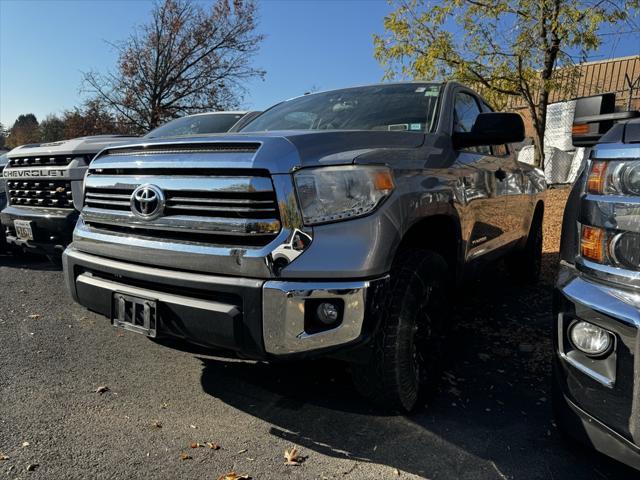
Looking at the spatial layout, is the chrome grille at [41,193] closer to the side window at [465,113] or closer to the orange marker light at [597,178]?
the side window at [465,113]

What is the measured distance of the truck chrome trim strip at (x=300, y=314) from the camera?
2102mm

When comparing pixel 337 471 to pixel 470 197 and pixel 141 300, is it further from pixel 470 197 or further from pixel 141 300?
pixel 470 197

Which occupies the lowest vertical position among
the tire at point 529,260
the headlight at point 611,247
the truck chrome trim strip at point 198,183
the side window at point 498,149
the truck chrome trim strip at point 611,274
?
the tire at point 529,260

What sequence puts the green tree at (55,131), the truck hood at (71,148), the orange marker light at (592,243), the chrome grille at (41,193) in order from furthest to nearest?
the green tree at (55,131) < the truck hood at (71,148) < the chrome grille at (41,193) < the orange marker light at (592,243)

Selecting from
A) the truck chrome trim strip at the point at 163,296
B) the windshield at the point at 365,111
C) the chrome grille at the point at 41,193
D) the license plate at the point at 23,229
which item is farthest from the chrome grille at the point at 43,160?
the truck chrome trim strip at the point at 163,296

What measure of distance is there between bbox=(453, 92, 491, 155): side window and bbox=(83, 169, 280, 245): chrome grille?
5.70ft

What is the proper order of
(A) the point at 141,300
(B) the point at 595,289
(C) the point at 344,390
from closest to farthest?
1. (B) the point at 595,289
2. (A) the point at 141,300
3. (C) the point at 344,390

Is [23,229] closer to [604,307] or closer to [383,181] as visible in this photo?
[383,181]

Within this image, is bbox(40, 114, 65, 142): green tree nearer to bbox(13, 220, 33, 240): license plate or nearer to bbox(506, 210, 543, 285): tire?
bbox(13, 220, 33, 240): license plate

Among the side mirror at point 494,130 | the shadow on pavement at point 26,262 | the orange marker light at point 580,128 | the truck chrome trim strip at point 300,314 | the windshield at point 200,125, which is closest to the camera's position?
the truck chrome trim strip at point 300,314

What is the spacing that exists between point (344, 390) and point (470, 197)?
1.46 meters

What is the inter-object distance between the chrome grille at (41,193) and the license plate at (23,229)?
28 centimetres

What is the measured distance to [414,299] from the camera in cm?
252

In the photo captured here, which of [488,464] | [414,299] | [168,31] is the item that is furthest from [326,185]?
[168,31]
